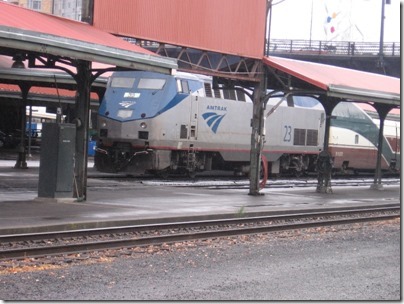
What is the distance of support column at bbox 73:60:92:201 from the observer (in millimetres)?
16078

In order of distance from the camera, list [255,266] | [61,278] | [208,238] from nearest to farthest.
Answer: [61,278], [255,266], [208,238]

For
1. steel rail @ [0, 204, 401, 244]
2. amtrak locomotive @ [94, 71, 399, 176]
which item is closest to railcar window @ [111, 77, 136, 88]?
amtrak locomotive @ [94, 71, 399, 176]

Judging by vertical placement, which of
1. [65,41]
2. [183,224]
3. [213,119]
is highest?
[65,41]

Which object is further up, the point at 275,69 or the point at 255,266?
the point at 275,69

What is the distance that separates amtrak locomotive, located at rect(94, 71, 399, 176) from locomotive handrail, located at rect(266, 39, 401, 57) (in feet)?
87.6

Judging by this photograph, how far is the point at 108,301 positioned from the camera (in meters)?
7.29

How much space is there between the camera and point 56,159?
1566cm

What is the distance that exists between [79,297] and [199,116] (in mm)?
17785

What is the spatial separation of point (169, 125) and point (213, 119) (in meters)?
2.28

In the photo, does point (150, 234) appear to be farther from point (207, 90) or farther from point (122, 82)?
point (207, 90)

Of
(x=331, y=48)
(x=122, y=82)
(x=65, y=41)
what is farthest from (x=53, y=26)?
(x=331, y=48)

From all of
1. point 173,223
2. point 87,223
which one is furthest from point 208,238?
point 87,223

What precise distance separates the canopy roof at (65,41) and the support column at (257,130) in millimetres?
5590

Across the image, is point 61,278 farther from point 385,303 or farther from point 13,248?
point 385,303
